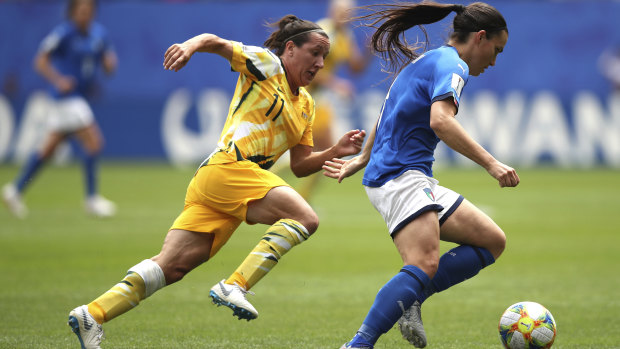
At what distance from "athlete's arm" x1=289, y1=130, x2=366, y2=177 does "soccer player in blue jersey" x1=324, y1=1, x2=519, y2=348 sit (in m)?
0.21

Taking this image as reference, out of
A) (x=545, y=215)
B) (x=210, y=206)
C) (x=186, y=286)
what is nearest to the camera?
(x=210, y=206)

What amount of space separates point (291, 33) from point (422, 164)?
1.23 m

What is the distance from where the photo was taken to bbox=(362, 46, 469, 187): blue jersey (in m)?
5.04

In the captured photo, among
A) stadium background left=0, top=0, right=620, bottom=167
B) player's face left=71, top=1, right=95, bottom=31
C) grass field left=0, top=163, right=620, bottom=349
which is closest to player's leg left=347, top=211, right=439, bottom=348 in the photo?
grass field left=0, top=163, right=620, bottom=349

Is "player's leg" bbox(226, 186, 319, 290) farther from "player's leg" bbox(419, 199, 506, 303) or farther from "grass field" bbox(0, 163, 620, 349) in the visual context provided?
"player's leg" bbox(419, 199, 506, 303)

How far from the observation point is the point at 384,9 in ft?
18.2

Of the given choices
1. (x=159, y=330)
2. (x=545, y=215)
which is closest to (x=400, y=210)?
(x=159, y=330)

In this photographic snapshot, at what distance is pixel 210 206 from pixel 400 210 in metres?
1.15

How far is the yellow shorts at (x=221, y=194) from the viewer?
5.32m

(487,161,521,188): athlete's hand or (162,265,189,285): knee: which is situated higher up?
(487,161,521,188): athlete's hand

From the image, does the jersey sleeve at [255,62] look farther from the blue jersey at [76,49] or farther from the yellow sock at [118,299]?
the blue jersey at [76,49]

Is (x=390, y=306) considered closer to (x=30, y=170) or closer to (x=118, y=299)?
(x=118, y=299)

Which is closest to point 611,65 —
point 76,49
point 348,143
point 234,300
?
point 76,49

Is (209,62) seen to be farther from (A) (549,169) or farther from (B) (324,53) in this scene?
(B) (324,53)
